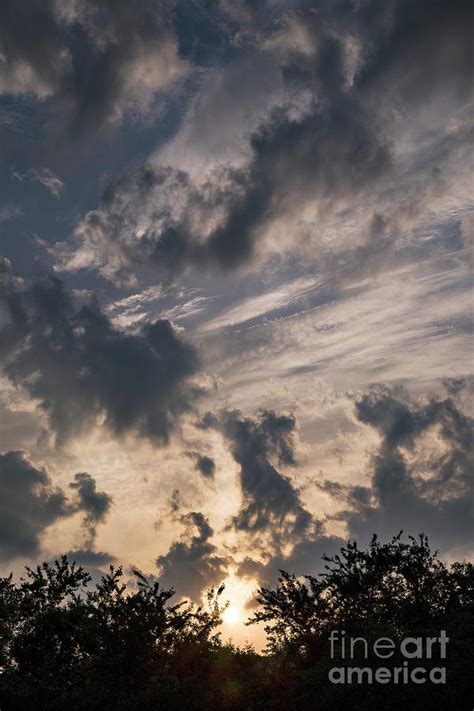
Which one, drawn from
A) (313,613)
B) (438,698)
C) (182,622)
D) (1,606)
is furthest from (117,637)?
(313,613)

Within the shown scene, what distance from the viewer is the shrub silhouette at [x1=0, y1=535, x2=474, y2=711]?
25.9 metres

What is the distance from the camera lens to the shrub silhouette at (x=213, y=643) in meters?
25.9

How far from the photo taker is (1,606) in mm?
44062

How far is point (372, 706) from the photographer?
24781 millimetres

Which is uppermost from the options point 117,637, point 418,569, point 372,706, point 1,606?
point 418,569

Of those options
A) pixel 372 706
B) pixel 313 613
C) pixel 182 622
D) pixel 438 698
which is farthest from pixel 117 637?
pixel 313 613

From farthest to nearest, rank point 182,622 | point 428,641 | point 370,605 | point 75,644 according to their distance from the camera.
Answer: point 370,605, point 75,644, point 182,622, point 428,641

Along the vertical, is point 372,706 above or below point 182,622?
below

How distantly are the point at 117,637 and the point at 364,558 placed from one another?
2819cm

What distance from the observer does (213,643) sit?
101 ft

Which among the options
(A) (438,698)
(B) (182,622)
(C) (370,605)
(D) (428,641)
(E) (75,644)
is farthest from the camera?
(C) (370,605)

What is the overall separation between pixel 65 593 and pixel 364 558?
27.5 m

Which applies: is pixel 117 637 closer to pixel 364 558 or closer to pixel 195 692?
pixel 195 692

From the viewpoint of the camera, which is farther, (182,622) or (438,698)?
(182,622)
